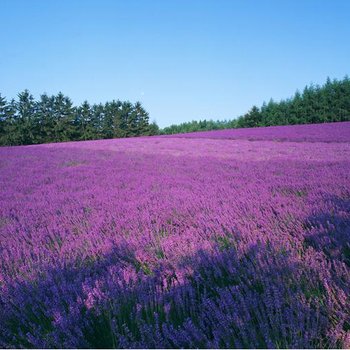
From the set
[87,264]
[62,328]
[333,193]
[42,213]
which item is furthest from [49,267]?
[333,193]

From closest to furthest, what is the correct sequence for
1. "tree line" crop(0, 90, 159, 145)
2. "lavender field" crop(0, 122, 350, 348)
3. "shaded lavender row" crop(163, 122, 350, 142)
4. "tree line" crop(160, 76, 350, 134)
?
1. "lavender field" crop(0, 122, 350, 348)
2. "shaded lavender row" crop(163, 122, 350, 142)
3. "tree line" crop(160, 76, 350, 134)
4. "tree line" crop(0, 90, 159, 145)

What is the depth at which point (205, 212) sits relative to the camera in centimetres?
353

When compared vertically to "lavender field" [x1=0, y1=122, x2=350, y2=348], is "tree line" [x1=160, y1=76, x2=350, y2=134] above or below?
above

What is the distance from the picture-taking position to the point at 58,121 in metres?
53.8

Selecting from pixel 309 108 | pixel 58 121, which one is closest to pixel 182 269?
pixel 309 108

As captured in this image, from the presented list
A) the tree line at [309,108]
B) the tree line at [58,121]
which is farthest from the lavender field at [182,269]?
the tree line at [58,121]

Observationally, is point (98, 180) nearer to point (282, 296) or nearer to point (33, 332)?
point (33, 332)

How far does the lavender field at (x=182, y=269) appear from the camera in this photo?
1.39 metres

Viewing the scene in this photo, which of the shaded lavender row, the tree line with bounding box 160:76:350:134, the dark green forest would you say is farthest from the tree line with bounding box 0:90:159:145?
the shaded lavender row

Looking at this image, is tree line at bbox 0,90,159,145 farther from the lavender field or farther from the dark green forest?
the lavender field

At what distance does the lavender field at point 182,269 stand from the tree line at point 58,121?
174 ft

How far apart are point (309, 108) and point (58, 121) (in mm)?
43774

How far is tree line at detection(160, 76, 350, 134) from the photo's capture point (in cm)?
4291

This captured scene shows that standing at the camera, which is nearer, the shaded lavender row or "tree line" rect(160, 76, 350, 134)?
the shaded lavender row
